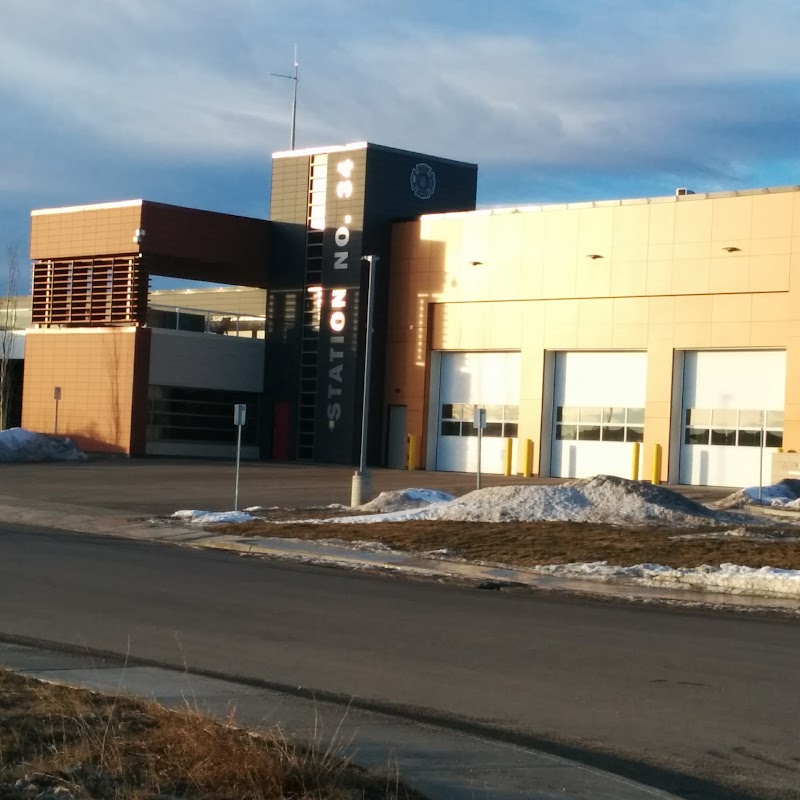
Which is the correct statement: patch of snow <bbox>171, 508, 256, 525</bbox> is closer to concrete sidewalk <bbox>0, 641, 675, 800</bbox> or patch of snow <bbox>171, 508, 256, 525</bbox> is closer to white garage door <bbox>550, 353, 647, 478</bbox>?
concrete sidewalk <bbox>0, 641, 675, 800</bbox>

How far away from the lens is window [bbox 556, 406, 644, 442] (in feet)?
145

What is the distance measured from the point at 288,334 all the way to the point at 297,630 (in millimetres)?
40688

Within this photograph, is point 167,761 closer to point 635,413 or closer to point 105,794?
point 105,794

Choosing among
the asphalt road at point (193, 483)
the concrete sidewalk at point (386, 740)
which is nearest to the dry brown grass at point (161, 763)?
the concrete sidewalk at point (386, 740)

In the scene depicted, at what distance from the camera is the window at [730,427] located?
4112 cm

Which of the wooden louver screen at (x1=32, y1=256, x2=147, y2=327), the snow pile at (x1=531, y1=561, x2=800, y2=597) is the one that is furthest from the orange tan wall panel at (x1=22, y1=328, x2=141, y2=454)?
the snow pile at (x1=531, y1=561, x2=800, y2=597)

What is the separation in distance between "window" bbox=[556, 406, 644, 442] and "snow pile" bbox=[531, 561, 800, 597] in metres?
24.8

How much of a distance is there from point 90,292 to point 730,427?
85.0 ft

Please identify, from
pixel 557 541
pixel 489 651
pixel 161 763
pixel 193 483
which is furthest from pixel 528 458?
pixel 161 763

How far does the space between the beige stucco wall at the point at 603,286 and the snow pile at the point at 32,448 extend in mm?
12506

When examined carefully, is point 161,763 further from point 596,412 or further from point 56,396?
point 56,396

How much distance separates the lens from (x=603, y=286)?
4456 centimetres

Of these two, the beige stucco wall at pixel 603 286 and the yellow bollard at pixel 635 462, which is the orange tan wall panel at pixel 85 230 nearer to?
the beige stucco wall at pixel 603 286

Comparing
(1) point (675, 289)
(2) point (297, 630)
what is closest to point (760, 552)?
(2) point (297, 630)
